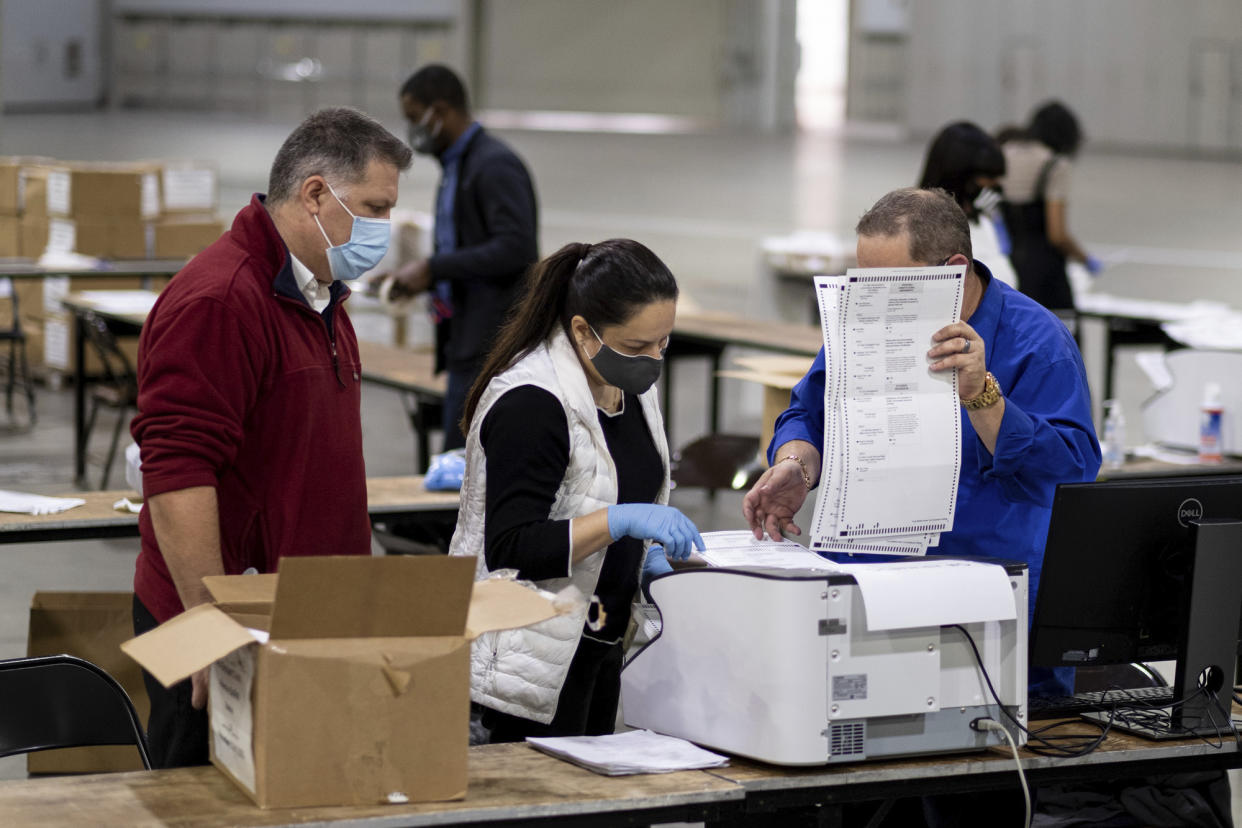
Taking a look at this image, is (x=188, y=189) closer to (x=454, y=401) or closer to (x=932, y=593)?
(x=454, y=401)

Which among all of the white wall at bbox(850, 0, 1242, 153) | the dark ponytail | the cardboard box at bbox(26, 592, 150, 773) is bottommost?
the cardboard box at bbox(26, 592, 150, 773)

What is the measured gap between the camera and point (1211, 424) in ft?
18.8

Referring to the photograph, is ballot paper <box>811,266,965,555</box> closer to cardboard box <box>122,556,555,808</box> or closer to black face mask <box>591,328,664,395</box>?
black face mask <box>591,328,664,395</box>

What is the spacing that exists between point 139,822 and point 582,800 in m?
0.62

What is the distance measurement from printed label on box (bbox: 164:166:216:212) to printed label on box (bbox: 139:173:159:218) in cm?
8

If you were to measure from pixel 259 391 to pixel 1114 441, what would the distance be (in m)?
3.76

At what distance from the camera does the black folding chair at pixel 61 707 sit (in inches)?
115

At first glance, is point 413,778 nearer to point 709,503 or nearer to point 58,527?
point 58,527

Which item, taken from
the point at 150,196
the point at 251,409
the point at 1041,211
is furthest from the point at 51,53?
the point at 251,409


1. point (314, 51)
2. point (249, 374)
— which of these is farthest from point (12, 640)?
point (314, 51)

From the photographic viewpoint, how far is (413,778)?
231 centimetres

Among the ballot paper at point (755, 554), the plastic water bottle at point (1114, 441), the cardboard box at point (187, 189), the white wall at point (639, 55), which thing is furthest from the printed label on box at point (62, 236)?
the white wall at point (639, 55)

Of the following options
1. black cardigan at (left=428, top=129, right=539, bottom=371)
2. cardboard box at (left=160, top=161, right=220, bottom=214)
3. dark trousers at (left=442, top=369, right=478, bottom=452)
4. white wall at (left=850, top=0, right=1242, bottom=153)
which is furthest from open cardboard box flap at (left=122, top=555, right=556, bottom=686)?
white wall at (left=850, top=0, right=1242, bottom=153)

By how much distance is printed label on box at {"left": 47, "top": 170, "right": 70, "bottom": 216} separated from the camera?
9.27m
